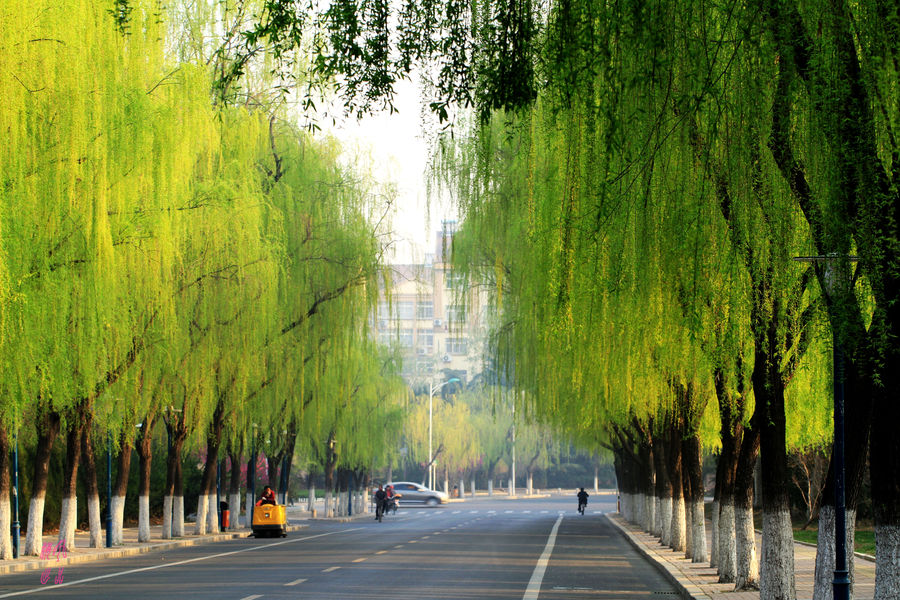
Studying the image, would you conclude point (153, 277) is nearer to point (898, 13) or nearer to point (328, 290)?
point (328, 290)

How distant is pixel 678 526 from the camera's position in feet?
107

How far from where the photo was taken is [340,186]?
38.1 meters

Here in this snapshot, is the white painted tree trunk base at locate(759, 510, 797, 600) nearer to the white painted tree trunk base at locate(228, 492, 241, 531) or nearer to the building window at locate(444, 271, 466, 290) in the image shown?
the building window at locate(444, 271, 466, 290)

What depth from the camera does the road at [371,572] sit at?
19.4m

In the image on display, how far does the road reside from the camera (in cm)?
1941

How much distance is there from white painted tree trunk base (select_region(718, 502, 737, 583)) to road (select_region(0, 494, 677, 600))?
1058 millimetres

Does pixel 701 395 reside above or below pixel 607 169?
below

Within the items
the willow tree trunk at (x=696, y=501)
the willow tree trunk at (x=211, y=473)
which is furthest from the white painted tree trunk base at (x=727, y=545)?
the willow tree trunk at (x=211, y=473)

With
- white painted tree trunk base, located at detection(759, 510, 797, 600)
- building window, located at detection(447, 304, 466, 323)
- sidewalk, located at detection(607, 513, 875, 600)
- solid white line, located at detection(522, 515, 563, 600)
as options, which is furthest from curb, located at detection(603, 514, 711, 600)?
building window, located at detection(447, 304, 466, 323)

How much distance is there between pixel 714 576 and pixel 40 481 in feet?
55.4

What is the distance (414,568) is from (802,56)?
670 inches

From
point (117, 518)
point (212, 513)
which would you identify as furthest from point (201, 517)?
point (117, 518)

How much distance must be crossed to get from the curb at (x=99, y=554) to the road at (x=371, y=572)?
74 cm

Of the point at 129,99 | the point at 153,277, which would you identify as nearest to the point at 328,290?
the point at 153,277
